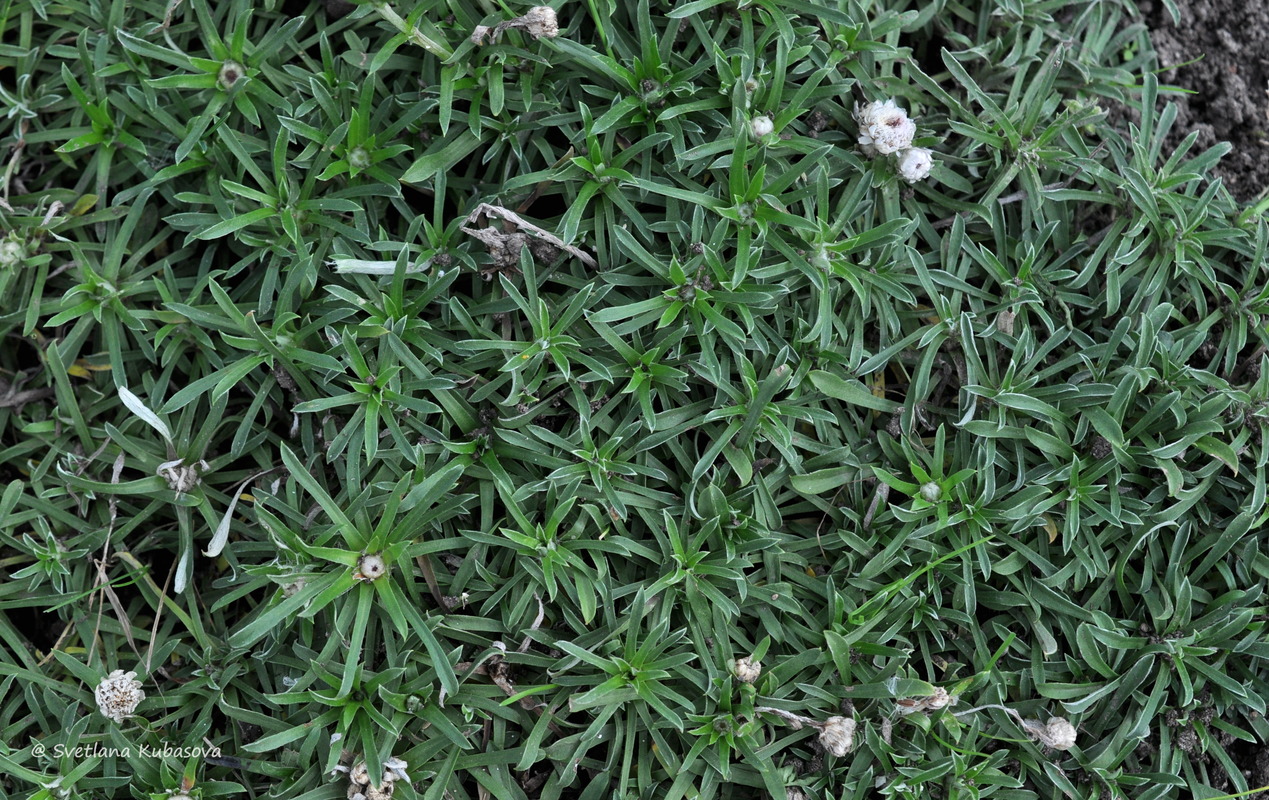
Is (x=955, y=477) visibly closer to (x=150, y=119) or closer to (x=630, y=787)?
(x=630, y=787)

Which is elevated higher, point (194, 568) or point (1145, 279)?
point (1145, 279)

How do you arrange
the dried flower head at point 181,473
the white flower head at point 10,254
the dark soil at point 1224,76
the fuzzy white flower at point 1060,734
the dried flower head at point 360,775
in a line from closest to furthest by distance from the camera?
the dried flower head at point 360,775 → the fuzzy white flower at point 1060,734 → the dried flower head at point 181,473 → the white flower head at point 10,254 → the dark soil at point 1224,76

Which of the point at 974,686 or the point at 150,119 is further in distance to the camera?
the point at 150,119

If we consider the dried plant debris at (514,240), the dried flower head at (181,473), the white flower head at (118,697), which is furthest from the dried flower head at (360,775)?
the dried plant debris at (514,240)

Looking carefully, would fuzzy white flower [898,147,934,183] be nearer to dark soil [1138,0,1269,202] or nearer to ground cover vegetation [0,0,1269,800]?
ground cover vegetation [0,0,1269,800]

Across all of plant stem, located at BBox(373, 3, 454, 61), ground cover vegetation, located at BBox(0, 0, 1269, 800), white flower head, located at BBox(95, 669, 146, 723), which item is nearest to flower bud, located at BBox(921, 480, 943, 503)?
ground cover vegetation, located at BBox(0, 0, 1269, 800)

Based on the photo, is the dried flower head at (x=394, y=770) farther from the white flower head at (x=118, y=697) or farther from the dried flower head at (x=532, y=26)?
the dried flower head at (x=532, y=26)

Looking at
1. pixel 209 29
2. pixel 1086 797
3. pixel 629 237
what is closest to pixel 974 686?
pixel 1086 797
